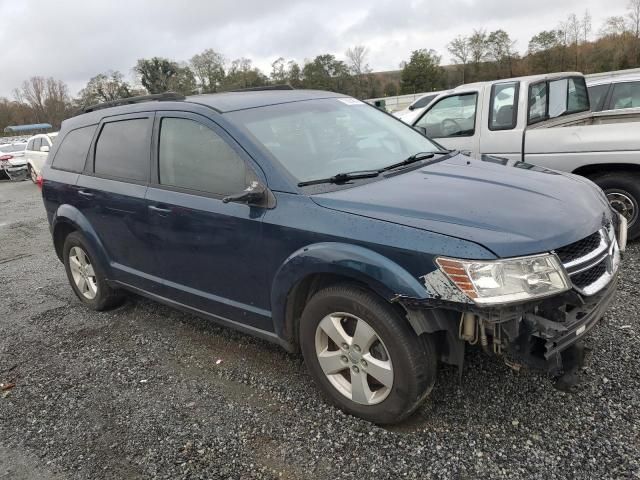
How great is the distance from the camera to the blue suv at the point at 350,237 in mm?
2381

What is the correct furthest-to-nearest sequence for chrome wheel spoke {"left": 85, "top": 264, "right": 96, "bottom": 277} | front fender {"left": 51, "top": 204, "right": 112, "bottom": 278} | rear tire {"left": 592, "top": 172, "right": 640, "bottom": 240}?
rear tire {"left": 592, "top": 172, "right": 640, "bottom": 240}
chrome wheel spoke {"left": 85, "top": 264, "right": 96, "bottom": 277}
front fender {"left": 51, "top": 204, "right": 112, "bottom": 278}

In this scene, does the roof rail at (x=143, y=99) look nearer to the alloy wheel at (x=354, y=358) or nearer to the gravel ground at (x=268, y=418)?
the gravel ground at (x=268, y=418)

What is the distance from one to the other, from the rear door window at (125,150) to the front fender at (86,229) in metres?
0.48

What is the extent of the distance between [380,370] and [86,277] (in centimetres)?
334

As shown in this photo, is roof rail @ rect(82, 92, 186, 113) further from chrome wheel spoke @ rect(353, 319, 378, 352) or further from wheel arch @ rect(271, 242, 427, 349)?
chrome wheel spoke @ rect(353, 319, 378, 352)

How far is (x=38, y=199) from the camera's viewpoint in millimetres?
14469

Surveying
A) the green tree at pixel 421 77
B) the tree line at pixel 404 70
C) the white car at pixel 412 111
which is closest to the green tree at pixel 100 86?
the tree line at pixel 404 70

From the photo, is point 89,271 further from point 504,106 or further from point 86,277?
point 504,106

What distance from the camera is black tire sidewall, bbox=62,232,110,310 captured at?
4.56 meters

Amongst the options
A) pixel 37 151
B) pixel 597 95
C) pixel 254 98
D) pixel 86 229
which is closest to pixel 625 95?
pixel 597 95

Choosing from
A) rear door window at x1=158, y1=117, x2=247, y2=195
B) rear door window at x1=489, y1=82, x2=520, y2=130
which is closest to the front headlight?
rear door window at x1=158, y1=117, x2=247, y2=195

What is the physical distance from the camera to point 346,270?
2623mm

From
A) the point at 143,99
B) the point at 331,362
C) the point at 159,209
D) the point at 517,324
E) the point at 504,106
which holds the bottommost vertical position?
the point at 331,362

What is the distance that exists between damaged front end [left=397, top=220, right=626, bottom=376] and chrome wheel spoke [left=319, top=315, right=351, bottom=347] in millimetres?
465
